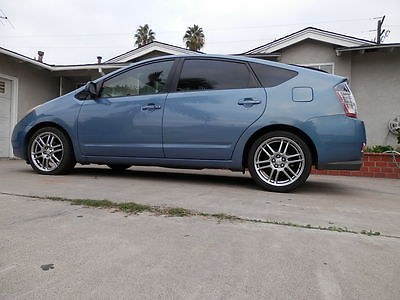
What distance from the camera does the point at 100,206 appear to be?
2771mm

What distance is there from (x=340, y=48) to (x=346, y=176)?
13.6ft

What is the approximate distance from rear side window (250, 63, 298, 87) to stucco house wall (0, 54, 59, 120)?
7938 millimetres

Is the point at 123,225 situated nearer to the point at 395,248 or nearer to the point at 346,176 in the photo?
the point at 395,248

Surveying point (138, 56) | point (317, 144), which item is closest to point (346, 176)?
point (317, 144)

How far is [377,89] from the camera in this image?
9.09 m

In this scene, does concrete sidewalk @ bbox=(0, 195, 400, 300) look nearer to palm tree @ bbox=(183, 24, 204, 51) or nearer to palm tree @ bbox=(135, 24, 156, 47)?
palm tree @ bbox=(183, 24, 204, 51)

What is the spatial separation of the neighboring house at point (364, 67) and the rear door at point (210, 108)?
542 cm

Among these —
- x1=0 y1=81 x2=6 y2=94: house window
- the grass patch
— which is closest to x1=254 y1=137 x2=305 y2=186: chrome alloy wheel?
the grass patch

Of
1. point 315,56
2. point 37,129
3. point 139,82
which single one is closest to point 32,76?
point 37,129

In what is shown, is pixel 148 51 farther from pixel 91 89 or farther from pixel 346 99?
pixel 346 99

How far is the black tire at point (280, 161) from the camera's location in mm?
3752

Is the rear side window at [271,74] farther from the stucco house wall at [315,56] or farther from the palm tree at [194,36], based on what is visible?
the palm tree at [194,36]

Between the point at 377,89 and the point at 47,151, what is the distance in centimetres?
834

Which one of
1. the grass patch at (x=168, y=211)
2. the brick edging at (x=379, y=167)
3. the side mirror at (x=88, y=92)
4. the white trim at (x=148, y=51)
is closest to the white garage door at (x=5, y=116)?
the white trim at (x=148, y=51)
